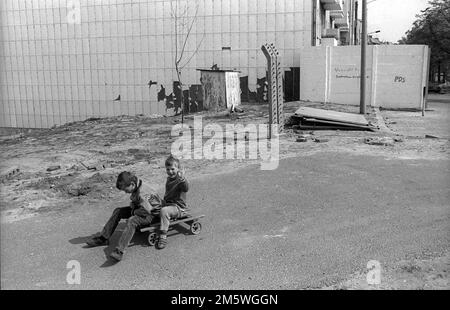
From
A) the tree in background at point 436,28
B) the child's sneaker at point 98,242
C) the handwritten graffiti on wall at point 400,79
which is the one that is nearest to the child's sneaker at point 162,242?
the child's sneaker at point 98,242

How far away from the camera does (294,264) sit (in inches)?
184

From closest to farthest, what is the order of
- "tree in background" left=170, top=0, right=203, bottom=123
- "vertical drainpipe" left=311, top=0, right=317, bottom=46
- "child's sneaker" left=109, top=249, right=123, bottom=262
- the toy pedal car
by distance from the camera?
"child's sneaker" left=109, top=249, right=123, bottom=262 < the toy pedal car < "vertical drainpipe" left=311, top=0, right=317, bottom=46 < "tree in background" left=170, top=0, right=203, bottom=123

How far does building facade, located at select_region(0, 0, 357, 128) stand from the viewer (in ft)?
62.9

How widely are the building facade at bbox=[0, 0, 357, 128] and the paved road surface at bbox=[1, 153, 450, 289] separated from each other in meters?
12.2

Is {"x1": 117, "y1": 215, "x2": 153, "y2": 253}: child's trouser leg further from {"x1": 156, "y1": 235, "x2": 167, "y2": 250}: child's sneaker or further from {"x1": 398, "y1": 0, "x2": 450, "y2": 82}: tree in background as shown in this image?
{"x1": 398, "y1": 0, "x2": 450, "y2": 82}: tree in background

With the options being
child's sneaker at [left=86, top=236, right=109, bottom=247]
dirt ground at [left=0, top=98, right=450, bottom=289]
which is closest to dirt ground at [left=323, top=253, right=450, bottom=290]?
dirt ground at [left=0, top=98, right=450, bottom=289]

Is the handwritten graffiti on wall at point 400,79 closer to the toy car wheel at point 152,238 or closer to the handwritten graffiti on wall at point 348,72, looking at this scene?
the handwritten graffiti on wall at point 348,72

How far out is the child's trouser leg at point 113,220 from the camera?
5340 mm

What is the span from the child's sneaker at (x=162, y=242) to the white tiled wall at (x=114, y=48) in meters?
14.8

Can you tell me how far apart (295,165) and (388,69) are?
41.3 ft

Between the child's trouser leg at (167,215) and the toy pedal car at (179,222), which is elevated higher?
the child's trouser leg at (167,215)

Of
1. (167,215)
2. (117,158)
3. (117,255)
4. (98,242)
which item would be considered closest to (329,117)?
(117,158)

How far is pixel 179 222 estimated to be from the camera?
5410 millimetres

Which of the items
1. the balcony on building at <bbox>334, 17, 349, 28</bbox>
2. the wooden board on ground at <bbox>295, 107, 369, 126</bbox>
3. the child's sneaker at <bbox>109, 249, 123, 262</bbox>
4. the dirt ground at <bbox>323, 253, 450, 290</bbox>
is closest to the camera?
the dirt ground at <bbox>323, 253, 450, 290</bbox>
